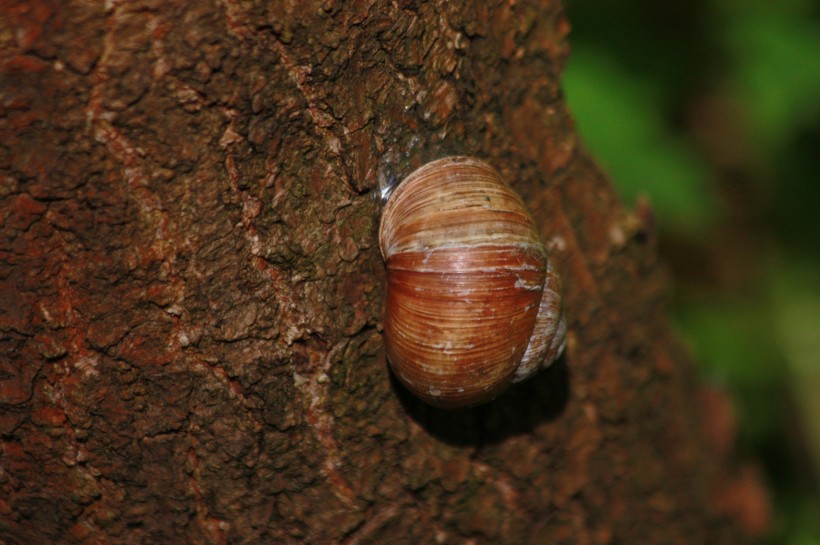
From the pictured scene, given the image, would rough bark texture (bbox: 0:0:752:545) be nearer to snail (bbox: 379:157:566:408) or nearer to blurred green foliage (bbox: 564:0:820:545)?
snail (bbox: 379:157:566:408)

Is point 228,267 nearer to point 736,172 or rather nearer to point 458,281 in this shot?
point 458,281

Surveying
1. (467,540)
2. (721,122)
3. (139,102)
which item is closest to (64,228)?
(139,102)

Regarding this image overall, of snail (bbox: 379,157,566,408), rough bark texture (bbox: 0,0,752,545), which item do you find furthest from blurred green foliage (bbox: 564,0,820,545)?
snail (bbox: 379,157,566,408)

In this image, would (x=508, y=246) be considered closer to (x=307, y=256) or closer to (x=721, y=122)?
(x=307, y=256)

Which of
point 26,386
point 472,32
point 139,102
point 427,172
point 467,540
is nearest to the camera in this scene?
point 139,102

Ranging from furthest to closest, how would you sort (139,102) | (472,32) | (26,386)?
(472,32) < (26,386) < (139,102)

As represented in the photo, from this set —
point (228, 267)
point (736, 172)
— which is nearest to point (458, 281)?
point (228, 267)

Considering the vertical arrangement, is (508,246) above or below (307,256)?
above

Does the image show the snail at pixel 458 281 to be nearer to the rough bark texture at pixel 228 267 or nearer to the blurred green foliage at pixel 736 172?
the rough bark texture at pixel 228 267
